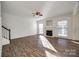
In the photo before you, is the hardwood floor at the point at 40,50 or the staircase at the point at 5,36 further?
the staircase at the point at 5,36

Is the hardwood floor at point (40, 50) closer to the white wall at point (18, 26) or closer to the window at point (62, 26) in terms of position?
the white wall at point (18, 26)

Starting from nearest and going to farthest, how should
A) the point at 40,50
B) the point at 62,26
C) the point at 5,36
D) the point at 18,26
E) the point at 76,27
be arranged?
1. the point at 40,50
2. the point at 5,36
3. the point at 18,26
4. the point at 76,27
5. the point at 62,26

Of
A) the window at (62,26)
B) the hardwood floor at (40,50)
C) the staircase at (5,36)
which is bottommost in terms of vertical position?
the hardwood floor at (40,50)

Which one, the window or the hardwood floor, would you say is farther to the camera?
the window

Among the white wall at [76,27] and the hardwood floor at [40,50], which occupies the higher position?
the white wall at [76,27]

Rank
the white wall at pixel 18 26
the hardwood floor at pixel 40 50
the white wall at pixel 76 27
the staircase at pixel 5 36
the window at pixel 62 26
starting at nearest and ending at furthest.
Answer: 1. the hardwood floor at pixel 40 50
2. the staircase at pixel 5 36
3. the white wall at pixel 18 26
4. the white wall at pixel 76 27
5. the window at pixel 62 26

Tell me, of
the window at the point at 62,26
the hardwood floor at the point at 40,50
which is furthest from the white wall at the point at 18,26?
the window at the point at 62,26

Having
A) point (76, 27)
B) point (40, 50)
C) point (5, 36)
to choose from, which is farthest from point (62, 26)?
point (5, 36)

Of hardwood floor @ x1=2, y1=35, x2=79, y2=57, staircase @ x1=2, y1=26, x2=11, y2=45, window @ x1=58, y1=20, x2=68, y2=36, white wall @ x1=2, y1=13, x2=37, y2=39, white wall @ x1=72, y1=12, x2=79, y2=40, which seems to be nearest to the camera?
hardwood floor @ x1=2, y1=35, x2=79, y2=57

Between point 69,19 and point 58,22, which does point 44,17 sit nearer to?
point 58,22

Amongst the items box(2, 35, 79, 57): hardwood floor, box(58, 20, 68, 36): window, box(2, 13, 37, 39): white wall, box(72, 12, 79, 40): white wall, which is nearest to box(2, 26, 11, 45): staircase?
box(2, 35, 79, 57): hardwood floor

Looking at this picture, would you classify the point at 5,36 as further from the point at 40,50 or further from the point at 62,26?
the point at 62,26

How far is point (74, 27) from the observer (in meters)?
5.99

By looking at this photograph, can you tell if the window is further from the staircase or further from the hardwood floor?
the staircase
